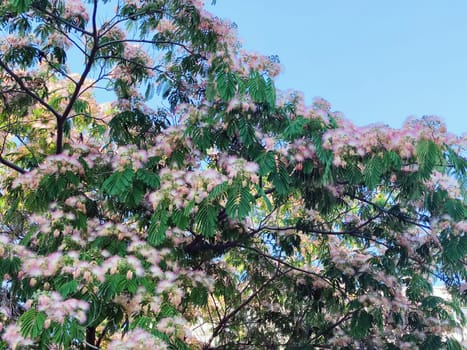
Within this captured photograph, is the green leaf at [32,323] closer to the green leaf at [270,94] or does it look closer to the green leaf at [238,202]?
the green leaf at [238,202]

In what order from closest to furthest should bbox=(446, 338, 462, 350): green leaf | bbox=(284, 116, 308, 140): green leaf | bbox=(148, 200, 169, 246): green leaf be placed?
bbox=(148, 200, 169, 246): green leaf, bbox=(284, 116, 308, 140): green leaf, bbox=(446, 338, 462, 350): green leaf

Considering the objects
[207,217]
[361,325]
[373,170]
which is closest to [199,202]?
[207,217]

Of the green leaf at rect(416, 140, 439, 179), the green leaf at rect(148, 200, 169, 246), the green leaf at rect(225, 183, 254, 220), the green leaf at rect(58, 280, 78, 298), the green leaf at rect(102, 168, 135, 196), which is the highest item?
the green leaf at rect(416, 140, 439, 179)

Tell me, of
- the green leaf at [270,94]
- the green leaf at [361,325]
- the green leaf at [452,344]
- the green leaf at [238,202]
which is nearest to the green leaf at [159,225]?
the green leaf at [238,202]

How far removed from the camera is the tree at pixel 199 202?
134 inches

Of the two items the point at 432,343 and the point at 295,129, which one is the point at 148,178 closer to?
the point at 295,129

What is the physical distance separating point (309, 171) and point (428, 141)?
2.97 ft

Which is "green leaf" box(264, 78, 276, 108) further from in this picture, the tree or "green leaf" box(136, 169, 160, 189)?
"green leaf" box(136, 169, 160, 189)

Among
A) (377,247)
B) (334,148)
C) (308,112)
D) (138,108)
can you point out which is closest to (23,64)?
(138,108)

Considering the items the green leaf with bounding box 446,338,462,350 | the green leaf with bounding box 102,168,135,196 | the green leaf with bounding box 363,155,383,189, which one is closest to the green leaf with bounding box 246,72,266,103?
the green leaf with bounding box 363,155,383,189

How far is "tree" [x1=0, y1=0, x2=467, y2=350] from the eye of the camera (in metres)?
3.41

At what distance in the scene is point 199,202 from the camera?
11.7 feet

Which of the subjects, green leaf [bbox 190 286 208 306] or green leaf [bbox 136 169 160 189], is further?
green leaf [bbox 190 286 208 306]

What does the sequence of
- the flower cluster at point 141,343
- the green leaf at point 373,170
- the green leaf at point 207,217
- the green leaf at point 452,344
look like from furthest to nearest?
1. the green leaf at point 452,344
2. the green leaf at point 373,170
3. the green leaf at point 207,217
4. the flower cluster at point 141,343
